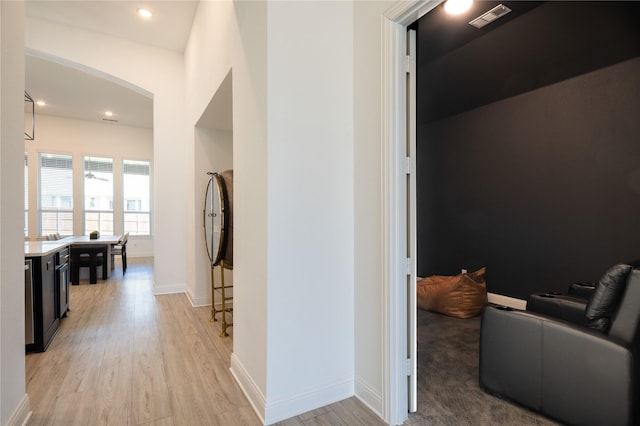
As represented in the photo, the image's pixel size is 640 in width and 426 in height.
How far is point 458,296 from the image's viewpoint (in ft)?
12.7

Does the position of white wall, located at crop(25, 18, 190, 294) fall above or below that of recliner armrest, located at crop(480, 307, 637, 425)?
above

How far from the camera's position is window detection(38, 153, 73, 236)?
8.48m

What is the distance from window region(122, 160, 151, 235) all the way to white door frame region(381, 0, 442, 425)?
32.2ft

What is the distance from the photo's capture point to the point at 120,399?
219 centimetres

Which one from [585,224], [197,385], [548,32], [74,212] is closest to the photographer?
[197,385]

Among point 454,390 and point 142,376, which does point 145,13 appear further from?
point 454,390

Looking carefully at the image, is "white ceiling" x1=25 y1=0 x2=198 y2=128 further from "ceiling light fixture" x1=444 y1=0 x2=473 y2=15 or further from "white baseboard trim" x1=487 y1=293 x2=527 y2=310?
"white baseboard trim" x1=487 y1=293 x2=527 y2=310

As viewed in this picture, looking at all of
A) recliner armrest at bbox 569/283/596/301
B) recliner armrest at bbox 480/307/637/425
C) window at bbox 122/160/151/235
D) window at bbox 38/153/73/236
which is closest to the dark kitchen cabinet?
recliner armrest at bbox 480/307/637/425

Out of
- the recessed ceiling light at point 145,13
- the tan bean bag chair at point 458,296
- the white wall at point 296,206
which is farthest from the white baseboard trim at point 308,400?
the recessed ceiling light at point 145,13

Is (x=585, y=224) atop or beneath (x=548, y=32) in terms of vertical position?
beneath

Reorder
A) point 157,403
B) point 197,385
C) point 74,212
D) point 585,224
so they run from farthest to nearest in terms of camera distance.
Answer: point 74,212, point 585,224, point 197,385, point 157,403

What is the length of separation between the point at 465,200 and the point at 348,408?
369 cm

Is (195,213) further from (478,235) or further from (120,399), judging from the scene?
(478,235)

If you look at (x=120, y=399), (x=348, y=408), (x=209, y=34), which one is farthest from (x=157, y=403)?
(x=209, y=34)
